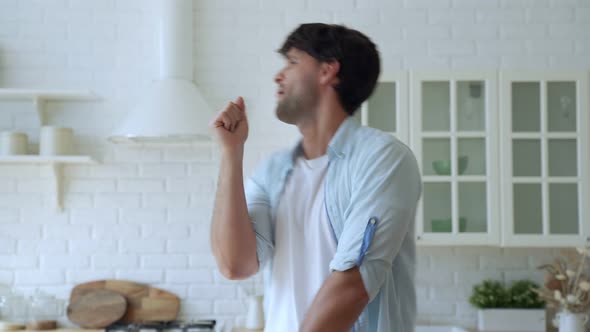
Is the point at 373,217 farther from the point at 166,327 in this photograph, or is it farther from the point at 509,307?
the point at 509,307

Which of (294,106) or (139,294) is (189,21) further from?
(294,106)

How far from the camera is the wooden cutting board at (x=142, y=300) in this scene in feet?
13.9

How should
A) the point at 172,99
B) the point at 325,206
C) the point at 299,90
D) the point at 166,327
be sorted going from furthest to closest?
the point at 172,99
the point at 166,327
the point at 299,90
the point at 325,206

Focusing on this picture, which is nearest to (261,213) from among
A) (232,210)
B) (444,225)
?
(232,210)

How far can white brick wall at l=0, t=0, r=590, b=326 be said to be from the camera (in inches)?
169

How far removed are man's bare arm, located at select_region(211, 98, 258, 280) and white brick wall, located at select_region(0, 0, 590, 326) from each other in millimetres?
2586

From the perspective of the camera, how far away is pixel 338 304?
1498 millimetres

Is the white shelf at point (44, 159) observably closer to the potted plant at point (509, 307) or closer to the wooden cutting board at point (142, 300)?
the wooden cutting board at point (142, 300)

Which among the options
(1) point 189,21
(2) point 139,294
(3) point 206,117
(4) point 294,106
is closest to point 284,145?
(3) point 206,117

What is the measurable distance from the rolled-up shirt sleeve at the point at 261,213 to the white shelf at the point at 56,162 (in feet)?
8.02

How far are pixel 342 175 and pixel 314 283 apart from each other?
0.23m

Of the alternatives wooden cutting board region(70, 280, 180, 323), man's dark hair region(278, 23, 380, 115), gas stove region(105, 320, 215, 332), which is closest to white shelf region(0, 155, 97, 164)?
wooden cutting board region(70, 280, 180, 323)

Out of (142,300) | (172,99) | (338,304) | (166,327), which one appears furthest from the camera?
(142,300)

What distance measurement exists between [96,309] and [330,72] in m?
2.82
